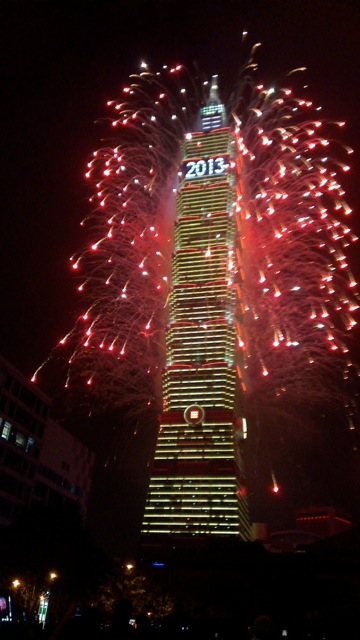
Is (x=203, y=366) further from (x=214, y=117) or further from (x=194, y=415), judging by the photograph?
(x=214, y=117)

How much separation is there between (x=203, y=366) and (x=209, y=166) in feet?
89.1

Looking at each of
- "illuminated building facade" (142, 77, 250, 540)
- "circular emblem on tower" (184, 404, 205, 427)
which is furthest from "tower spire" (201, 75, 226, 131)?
"circular emblem on tower" (184, 404, 205, 427)

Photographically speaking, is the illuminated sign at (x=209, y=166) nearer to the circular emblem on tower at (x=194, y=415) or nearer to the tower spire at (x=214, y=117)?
the tower spire at (x=214, y=117)

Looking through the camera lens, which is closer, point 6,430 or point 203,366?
point 6,430

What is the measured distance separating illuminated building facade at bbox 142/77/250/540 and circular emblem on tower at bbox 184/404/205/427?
0.44ft

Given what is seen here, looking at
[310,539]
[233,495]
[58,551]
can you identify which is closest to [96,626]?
[58,551]

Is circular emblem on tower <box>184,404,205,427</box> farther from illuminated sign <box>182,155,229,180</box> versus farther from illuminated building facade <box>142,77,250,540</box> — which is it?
illuminated sign <box>182,155,229,180</box>

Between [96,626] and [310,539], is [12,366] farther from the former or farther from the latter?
[310,539]

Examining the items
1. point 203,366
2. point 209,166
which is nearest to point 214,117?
point 209,166

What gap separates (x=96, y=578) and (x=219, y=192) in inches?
2145

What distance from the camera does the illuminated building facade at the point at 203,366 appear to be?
81.4 m

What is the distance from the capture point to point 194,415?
3275 inches

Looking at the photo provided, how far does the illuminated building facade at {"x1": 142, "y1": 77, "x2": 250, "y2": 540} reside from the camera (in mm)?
81438

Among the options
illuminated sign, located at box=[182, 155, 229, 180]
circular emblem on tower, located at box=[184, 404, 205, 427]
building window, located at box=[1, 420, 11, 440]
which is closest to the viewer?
building window, located at box=[1, 420, 11, 440]
